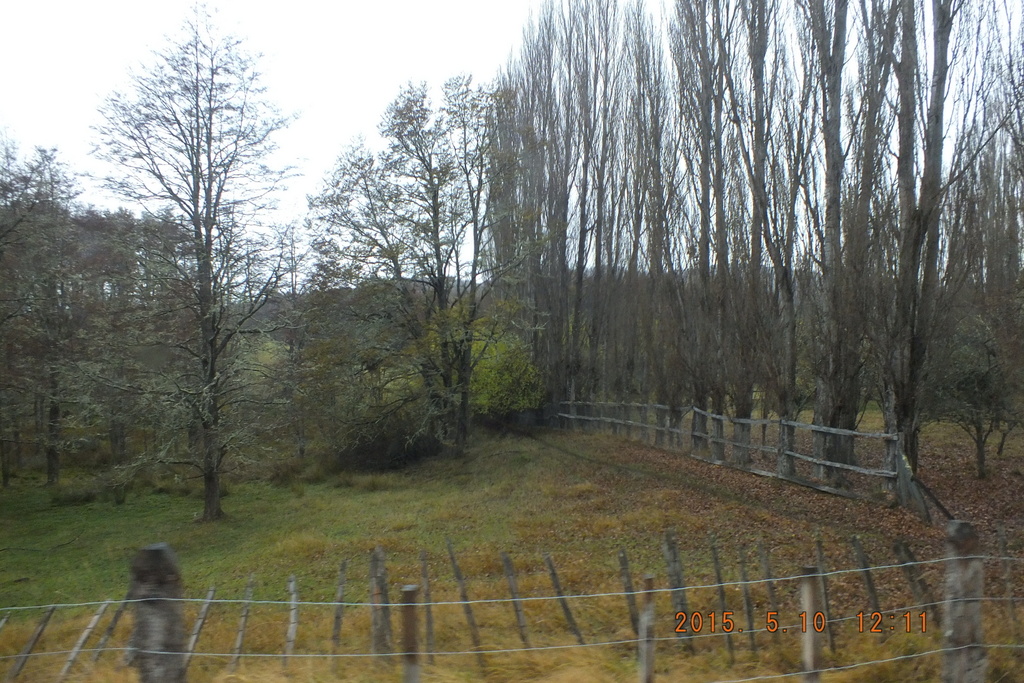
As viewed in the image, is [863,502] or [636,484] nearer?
[863,502]

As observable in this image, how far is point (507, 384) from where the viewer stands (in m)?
31.6

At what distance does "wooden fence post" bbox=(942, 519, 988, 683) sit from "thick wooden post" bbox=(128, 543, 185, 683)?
15.3 feet

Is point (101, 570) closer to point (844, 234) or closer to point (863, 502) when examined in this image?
point (863, 502)

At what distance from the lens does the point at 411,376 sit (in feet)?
88.7

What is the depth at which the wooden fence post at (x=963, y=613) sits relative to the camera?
4.79m

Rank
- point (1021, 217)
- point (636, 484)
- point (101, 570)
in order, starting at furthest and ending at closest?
point (1021, 217) → point (636, 484) → point (101, 570)

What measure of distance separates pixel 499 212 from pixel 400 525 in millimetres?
13644

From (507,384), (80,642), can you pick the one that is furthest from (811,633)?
(507,384)

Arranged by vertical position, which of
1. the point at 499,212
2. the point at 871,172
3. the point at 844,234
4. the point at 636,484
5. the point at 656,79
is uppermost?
the point at 656,79

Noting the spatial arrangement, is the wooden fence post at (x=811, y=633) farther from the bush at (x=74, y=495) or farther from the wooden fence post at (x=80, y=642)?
the bush at (x=74, y=495)

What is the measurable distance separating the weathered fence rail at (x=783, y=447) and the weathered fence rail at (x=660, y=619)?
137 inches

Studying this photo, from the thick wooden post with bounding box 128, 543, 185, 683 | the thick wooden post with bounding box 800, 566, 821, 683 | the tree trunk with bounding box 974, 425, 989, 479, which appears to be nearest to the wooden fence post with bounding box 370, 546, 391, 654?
the thick wooden post with bounding box 128, 543, 185, 683

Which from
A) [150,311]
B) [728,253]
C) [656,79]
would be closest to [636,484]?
[728,253]

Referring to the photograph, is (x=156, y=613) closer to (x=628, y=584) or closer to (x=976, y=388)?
(x=628, y=584)
